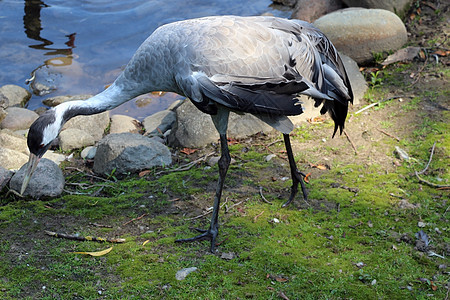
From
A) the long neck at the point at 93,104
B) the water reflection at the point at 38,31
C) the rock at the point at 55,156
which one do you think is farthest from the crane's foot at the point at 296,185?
the water reflection at the point at 38,31

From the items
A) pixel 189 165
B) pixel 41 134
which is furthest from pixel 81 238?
pixel 189 165

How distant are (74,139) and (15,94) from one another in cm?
219

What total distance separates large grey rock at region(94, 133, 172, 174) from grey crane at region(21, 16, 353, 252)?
3.40ft

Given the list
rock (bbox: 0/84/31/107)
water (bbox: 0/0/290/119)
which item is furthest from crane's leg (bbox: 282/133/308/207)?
rock (bbox: 0/84/31/107)

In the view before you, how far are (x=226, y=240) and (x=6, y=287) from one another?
1487 millimetres

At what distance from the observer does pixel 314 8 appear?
8492mm

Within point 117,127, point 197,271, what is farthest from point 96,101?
point 117,127

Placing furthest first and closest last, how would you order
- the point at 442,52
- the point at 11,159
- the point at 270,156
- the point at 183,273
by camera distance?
the point at 442,52 < the point at 11,159 < the point at 270,156 < the point at 183,273

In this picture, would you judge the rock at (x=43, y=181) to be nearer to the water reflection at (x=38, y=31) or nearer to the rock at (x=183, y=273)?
the rock at (x=183, y=273)

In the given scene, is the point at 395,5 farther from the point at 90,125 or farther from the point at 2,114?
the point at 2,114

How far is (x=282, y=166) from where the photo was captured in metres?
4.52

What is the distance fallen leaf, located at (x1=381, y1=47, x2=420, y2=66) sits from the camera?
5.96 m

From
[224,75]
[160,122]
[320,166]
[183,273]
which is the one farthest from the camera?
[160,122]

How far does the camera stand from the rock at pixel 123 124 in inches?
243
